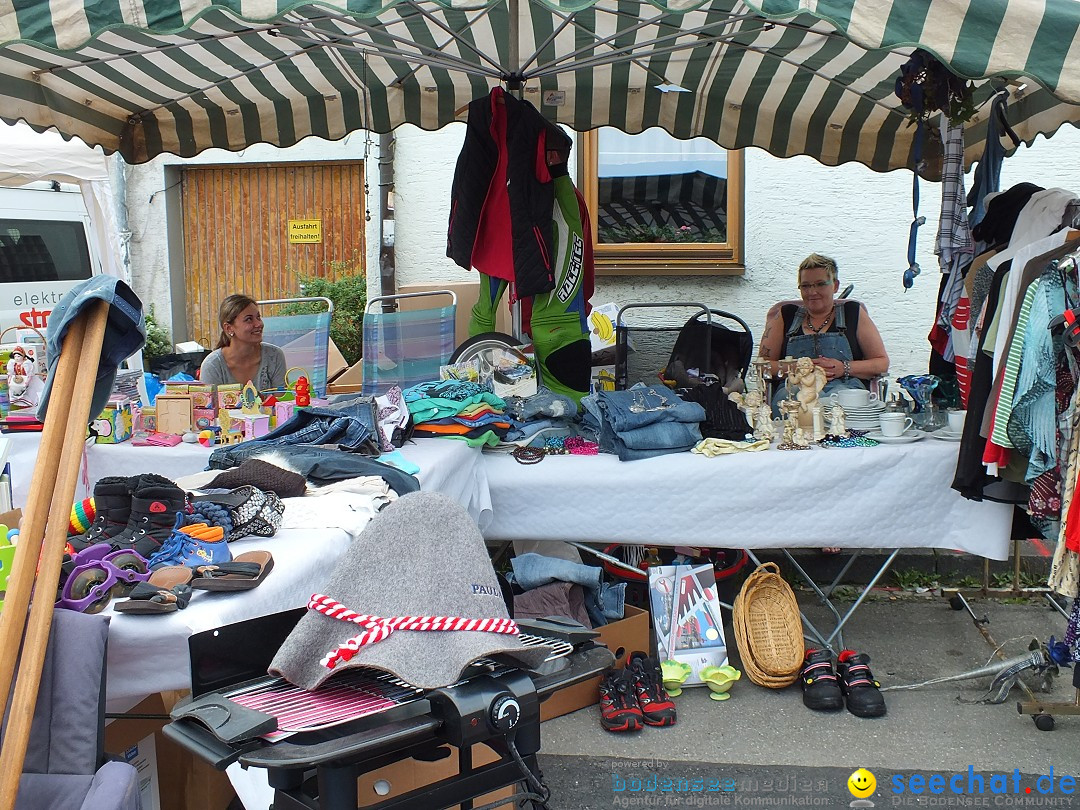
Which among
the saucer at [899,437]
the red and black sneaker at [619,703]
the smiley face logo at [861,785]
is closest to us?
the smiley face logo at [861,785]

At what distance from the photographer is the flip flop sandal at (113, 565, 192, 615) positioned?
2.12m

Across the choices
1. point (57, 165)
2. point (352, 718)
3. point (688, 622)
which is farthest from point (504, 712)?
point (57, 165)

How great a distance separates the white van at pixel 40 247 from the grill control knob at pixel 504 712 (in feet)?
26.2

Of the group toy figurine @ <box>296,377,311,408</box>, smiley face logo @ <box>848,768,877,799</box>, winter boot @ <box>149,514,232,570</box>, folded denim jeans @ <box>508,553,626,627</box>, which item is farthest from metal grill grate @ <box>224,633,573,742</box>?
toy figurine @ <box>296,377,311,408</box>

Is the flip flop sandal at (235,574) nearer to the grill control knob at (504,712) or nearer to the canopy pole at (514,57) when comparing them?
the grill control knob at (504,712)

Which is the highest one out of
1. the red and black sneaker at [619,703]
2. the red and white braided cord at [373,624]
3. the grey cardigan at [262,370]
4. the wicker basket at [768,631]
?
the grey cardigan at [262,370]

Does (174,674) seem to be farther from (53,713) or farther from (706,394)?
(706,394)

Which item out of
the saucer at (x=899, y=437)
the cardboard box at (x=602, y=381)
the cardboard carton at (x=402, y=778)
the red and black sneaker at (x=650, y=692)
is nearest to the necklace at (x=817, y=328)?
the cardboard box at (x=602, y=381)

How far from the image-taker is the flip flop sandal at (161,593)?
6.95 feet

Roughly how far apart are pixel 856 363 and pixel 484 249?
207cm

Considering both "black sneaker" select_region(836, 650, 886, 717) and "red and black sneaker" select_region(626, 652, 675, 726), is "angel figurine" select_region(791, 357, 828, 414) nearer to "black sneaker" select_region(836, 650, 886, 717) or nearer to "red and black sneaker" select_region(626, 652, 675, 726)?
"black sneaker" select_region(836, 650, 886, 717)

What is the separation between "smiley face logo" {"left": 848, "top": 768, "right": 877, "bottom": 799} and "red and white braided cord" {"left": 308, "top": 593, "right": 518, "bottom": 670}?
6.54 feet

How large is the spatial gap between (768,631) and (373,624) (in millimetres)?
2727

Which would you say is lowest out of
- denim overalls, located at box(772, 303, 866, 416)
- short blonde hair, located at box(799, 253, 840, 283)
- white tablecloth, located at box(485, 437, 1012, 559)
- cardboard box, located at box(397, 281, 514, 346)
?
white tablecloth, located at box(485, 437, 1012, 559)
